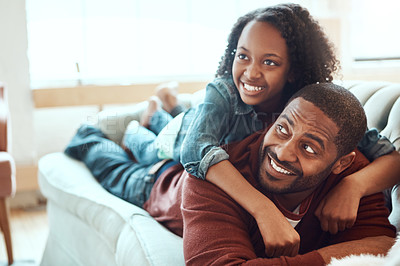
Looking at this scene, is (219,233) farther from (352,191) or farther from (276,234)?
(352,191)

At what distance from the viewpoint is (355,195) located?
35.2 inches

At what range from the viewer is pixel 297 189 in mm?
848

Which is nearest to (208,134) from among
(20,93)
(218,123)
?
(218,123)

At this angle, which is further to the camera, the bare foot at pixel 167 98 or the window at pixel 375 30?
the window at pixel 375 30

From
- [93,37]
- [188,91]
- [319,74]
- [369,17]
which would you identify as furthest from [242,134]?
[369,17]

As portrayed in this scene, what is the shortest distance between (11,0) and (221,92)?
2.24 meters

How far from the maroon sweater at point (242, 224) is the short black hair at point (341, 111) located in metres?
0.12

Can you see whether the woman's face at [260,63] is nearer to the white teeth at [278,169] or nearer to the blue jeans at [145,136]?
the white teeth at [278,169]

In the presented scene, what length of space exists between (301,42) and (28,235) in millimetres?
2065

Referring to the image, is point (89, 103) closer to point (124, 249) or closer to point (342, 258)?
point (124, 249)

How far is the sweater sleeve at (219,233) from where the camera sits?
0.78 metres

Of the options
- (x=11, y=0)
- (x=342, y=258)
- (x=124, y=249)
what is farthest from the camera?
(x=11, y=0)

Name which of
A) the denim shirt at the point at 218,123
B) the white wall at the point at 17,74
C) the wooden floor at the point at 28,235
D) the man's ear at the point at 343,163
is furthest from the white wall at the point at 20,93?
the man's ear at the point at 343,163

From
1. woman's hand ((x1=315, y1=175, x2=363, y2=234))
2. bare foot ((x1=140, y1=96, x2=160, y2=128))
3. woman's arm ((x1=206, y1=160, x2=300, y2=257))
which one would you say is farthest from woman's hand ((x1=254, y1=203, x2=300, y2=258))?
bare foot ((x1=140, y1=96, x2=160, y2=128))
